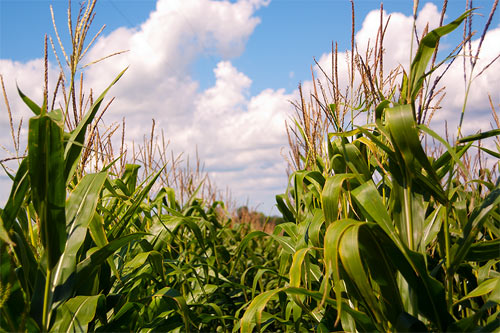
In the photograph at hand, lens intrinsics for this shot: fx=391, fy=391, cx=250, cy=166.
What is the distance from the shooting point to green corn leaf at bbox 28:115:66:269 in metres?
0.99

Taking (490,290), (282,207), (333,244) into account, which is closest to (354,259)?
(333,244)

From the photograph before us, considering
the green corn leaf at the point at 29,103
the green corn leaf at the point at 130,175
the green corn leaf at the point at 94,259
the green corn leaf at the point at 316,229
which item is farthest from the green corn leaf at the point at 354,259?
the green corn leaf at the point at 130,175

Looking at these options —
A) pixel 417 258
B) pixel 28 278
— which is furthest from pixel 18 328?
pixel 417 258

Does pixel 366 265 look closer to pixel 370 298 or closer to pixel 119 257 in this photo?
pixel 370 298

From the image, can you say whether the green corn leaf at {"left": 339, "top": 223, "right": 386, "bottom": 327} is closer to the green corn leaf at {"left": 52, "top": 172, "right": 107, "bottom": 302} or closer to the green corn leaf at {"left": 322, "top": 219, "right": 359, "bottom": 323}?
the green corn leaf at {"left": 322, "top": 219, "right": 359, "bottom": 323}

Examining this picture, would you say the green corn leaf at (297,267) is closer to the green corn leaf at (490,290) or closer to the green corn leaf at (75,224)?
the green corn leaf at (490,290)

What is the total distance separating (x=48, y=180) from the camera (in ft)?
3.38

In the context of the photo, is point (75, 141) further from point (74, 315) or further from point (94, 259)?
point (74, 315)

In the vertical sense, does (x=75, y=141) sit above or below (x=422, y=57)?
below

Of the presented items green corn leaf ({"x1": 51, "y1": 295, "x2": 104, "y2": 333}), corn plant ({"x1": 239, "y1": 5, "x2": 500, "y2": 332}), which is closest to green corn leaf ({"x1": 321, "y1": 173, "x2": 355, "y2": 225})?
corn plant ({"x1": 239, "y1": 5, "x2": 500, "y2": 332})

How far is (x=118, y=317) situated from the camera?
4.41 feet

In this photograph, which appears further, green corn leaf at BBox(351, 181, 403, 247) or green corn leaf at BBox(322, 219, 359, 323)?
green corn leaf at BBox(351, 181, 403, 247)

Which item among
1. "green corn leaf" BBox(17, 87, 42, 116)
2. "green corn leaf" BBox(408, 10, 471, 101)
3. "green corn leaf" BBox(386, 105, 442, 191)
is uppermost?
"green corn leaf" BBox(408, 10, 471, 101)

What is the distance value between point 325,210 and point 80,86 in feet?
3.24
